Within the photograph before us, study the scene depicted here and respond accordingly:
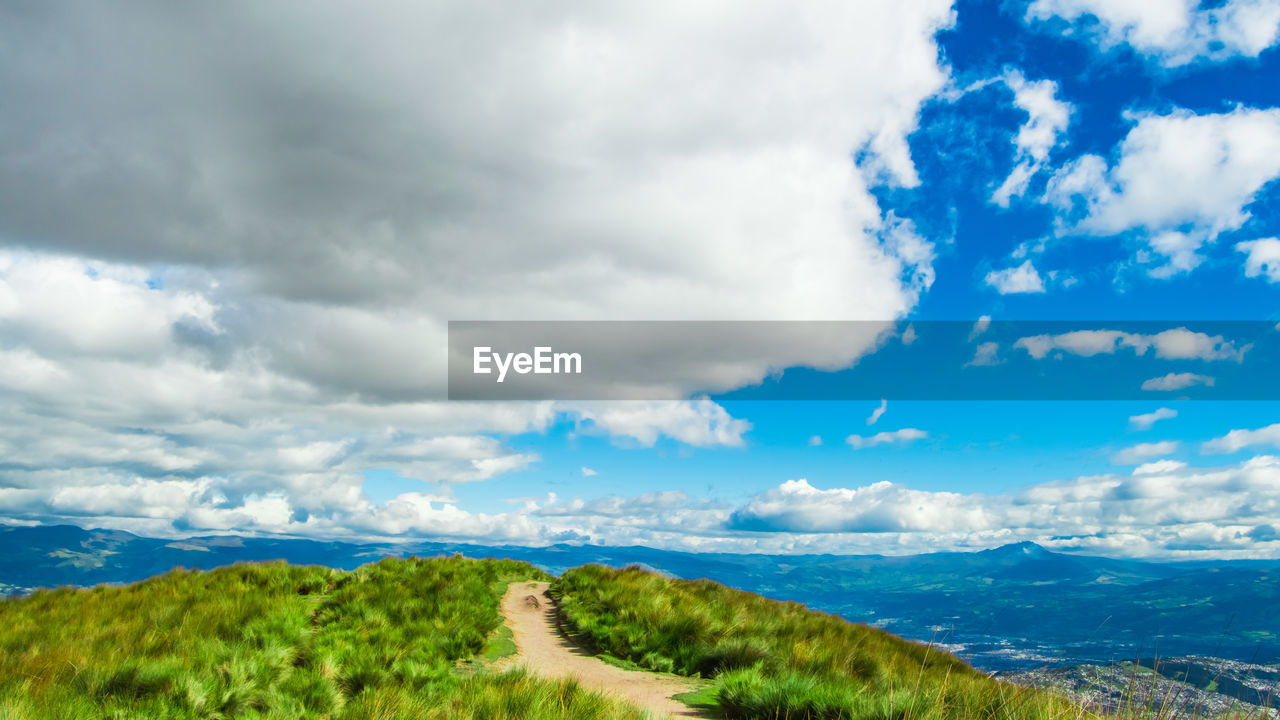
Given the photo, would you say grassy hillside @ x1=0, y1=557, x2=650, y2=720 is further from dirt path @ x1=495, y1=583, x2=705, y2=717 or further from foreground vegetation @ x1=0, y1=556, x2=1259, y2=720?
dirt path @ x1=495, y1=583, x2=705, y2=717

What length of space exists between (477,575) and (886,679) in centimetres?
1512

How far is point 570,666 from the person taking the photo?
13.9 m

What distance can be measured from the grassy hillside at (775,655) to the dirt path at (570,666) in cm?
68

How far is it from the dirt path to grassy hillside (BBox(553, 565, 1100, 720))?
0.68 metres

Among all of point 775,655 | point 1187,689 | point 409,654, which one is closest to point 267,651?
point 409,654

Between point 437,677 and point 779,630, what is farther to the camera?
point 779,630

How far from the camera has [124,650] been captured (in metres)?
10.7

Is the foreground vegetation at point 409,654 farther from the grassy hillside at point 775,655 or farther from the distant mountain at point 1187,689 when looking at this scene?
the distant mountain at point 1187,689

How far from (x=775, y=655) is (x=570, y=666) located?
15.5 ft

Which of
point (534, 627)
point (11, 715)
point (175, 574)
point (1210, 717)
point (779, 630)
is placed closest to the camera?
point (11, 715)

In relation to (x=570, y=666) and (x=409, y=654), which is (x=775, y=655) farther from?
(x=409, y=654)

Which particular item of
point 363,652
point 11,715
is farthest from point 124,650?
point 11,715

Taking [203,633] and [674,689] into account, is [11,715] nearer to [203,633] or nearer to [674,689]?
[203,633]

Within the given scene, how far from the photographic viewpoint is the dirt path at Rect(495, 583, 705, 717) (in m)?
10.3
